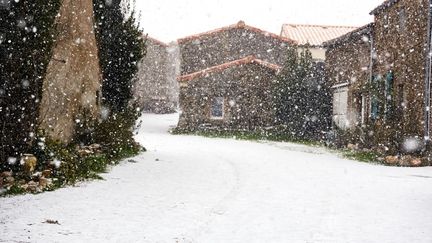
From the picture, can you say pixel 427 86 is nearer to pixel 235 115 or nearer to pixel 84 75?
pixel 84 75

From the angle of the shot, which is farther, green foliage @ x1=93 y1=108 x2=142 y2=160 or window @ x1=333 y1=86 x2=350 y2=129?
window @ x1=333 y1=86 x2=350 y2=129

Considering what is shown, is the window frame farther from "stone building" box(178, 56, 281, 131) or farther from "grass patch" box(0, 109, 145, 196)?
"grass patch" box(0, 109, 145, 196)

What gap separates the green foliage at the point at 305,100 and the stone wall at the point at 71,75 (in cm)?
1271

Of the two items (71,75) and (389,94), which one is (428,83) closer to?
(389,94)

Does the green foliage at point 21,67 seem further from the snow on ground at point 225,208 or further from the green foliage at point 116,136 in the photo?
the green foliage at point 116,136

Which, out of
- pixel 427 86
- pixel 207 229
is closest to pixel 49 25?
pixel 207 229

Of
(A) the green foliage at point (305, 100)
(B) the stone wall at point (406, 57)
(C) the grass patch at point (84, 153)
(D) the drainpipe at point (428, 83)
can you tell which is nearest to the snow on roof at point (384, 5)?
(B) the stone wall at point (406, 57)

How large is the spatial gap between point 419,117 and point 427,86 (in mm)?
1025

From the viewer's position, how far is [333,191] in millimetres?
7773

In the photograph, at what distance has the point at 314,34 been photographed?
34.6 m

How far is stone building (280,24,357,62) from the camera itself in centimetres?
3238

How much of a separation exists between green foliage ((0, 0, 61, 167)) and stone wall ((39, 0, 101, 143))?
0.97m

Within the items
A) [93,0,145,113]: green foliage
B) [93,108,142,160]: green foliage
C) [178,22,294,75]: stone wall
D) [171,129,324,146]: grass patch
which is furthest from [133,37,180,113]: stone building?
[93,108,142,160]: green foliage

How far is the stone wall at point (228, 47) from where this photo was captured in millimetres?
30062
